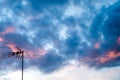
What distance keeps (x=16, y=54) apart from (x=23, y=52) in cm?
316

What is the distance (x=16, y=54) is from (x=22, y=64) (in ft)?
24.4

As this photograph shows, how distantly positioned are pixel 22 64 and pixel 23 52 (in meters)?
5.91

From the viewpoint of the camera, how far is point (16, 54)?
164 m

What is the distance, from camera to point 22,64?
157 metres

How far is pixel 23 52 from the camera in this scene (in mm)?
161750
